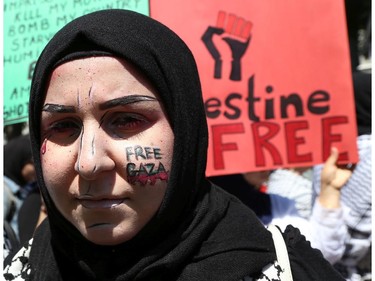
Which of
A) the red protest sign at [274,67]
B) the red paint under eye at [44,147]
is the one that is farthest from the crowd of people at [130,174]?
the red protest sign at [274,67]

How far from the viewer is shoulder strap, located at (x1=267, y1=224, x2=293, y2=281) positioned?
1433 millimetres

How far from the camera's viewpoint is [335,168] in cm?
226

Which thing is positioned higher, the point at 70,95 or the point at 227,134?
the point at 70,95

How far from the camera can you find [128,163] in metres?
1.30

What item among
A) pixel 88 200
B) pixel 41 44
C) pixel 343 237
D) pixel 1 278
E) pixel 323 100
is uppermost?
pixel 41 44

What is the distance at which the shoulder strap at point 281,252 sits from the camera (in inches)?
56.4

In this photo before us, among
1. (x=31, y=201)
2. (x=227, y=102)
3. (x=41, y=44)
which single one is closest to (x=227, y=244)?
(x=227, y=102)

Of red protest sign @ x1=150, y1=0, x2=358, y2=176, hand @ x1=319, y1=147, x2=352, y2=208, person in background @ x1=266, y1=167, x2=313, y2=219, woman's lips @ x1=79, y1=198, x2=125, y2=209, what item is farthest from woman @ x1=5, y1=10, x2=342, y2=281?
person in background @ x1=266, y1=167, x2=313, y2=219

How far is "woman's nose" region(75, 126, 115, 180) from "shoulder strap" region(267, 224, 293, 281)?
1.80ft

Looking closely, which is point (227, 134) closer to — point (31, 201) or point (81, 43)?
point (81, 43)

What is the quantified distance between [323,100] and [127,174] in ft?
3.69

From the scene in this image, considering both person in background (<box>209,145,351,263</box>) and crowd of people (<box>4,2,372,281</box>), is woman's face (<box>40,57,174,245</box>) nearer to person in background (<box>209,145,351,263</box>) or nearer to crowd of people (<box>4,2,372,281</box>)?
crowd of people (<box>4,2,372,281</box>)

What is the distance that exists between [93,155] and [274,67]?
111 centimetres

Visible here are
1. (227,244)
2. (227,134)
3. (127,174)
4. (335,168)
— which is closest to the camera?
(127,174)
